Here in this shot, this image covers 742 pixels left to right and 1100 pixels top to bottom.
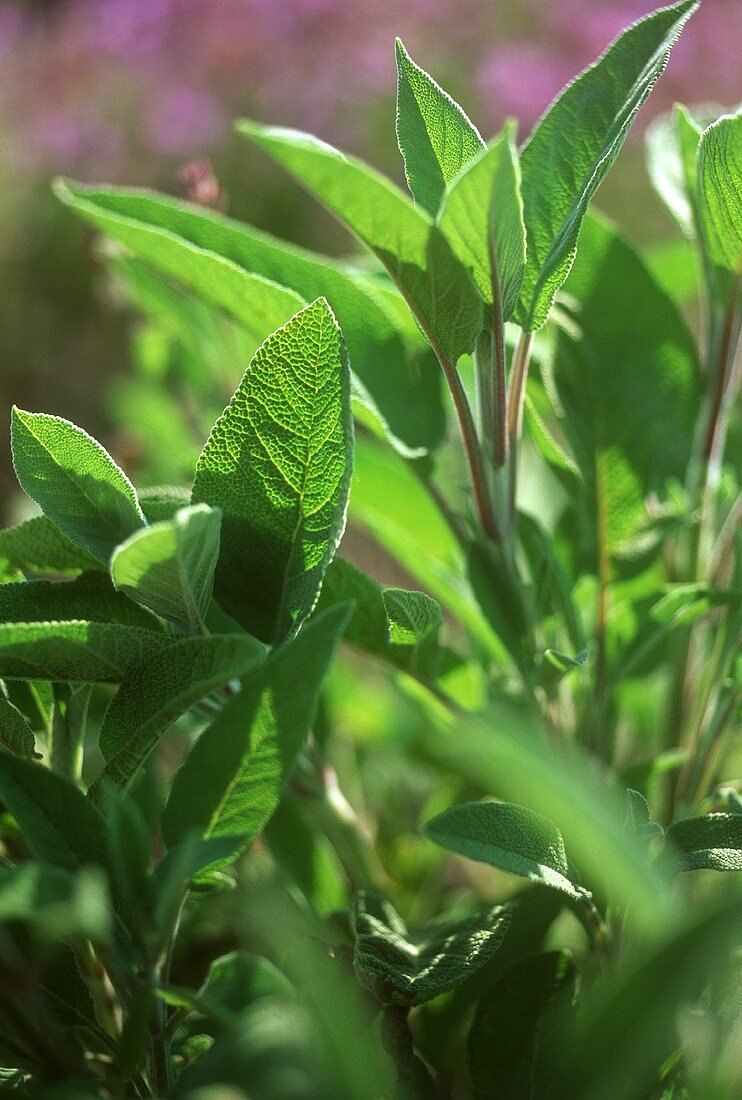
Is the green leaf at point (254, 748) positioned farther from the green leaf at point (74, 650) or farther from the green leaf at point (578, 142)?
the green leaf at point (578, 142)

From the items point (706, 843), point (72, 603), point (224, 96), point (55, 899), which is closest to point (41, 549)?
point (72, 603)

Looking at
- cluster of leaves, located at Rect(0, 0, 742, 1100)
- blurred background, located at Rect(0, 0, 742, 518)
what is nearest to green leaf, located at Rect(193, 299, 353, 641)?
cluster of leaves, located at Rect(0, 0, 742, 1100)

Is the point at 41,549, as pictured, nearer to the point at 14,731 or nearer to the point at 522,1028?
the point at 14,731

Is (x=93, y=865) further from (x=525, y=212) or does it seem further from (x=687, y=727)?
(x=687, y=727)

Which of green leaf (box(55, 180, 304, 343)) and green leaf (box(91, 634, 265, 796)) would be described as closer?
green leaf (box(91, 634, 265, 796))

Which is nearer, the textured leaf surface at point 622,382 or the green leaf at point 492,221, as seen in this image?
the green leaf at point 492,221

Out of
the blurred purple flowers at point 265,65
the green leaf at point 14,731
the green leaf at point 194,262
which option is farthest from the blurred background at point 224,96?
the green leaf at point 14,731

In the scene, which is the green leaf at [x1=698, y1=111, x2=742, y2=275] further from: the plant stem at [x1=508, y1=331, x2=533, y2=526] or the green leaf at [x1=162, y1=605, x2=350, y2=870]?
the green leaf at [x1=162, y1=605, x2=350, y2=870]
